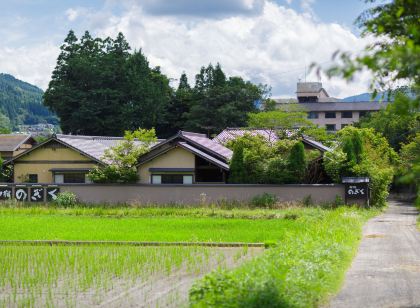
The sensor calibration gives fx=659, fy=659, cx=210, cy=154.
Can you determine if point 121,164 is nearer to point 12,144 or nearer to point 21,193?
point 21,193

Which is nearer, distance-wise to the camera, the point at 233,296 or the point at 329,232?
the point at 233,296

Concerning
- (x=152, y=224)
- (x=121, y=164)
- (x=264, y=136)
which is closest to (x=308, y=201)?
(x=152, y=224)

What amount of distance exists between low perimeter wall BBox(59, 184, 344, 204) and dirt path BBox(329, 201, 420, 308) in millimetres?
9213

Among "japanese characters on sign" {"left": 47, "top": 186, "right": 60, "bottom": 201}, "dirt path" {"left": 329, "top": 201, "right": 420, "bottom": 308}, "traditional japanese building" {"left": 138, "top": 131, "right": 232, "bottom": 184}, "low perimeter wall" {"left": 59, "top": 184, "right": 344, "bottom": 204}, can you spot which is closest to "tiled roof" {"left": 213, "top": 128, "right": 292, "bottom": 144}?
"traditional japanese building" {"left": 138, "top": 131, "right": 232, "bottom": 184}

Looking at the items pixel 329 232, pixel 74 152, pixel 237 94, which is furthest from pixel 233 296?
pixel 237 94

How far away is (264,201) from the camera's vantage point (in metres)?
29.6

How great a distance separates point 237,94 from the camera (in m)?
64.9

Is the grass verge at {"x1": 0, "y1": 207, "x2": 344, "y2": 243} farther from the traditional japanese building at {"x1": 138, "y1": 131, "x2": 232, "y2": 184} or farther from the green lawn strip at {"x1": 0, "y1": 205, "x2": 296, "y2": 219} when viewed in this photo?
the traditional japanese building at {"x1": 138, "y1": 131, "x2": 232, "y2": 184}

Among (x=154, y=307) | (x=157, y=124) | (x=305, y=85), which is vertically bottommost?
(x=154, y=307)

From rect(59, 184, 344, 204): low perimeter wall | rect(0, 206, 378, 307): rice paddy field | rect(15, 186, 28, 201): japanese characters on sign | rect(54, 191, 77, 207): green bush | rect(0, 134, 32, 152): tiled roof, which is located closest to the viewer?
rect(0, 206, 378, 307): rice paddy field

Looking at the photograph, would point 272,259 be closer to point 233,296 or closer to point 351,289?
point 351,289

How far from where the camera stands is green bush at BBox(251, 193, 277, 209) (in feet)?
96.7

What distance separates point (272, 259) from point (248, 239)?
757cm

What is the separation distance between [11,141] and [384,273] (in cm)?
5063
